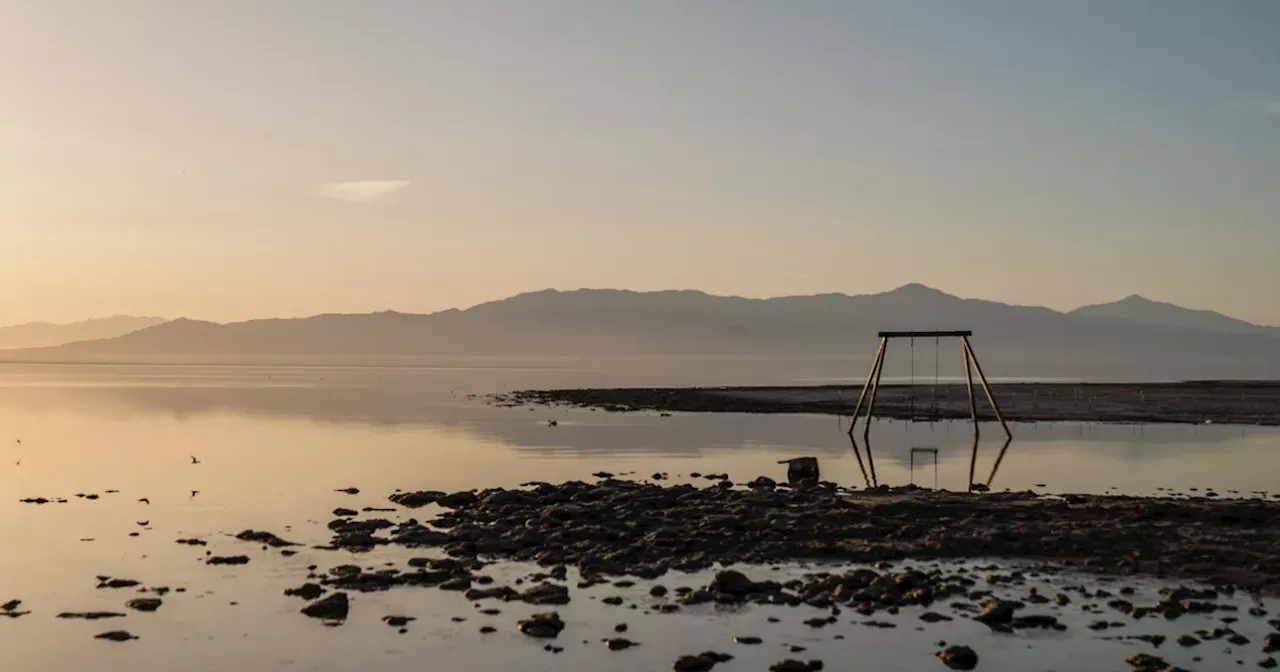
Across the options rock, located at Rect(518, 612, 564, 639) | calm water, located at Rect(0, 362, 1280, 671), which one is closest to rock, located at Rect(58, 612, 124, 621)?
calm water, located at Rect(0, 362, 1280, 671)

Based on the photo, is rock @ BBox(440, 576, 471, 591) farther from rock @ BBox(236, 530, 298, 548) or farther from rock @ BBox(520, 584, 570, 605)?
rock @ BBox(236, 530, 298, 548)

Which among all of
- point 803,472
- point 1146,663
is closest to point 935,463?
point 803,472

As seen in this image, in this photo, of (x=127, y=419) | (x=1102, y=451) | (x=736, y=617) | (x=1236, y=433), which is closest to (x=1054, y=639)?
(x=736, y=617)

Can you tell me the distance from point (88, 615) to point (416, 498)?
12815 mm

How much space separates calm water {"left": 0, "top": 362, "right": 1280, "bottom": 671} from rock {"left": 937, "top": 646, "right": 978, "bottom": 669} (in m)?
A: 0.22

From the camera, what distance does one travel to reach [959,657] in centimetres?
1583

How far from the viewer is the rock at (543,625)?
57.6 ft

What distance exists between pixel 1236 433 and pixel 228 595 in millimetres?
49049

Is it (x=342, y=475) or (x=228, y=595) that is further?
(x=342, y=475)

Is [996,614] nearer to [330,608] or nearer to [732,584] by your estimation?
[732,584]

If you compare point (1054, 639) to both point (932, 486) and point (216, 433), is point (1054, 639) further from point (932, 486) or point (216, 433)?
point (216, 433)

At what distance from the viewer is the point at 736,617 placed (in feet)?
60.3

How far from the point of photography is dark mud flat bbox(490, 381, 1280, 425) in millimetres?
64125

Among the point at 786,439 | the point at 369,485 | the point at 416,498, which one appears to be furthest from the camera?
the point at 786,439
